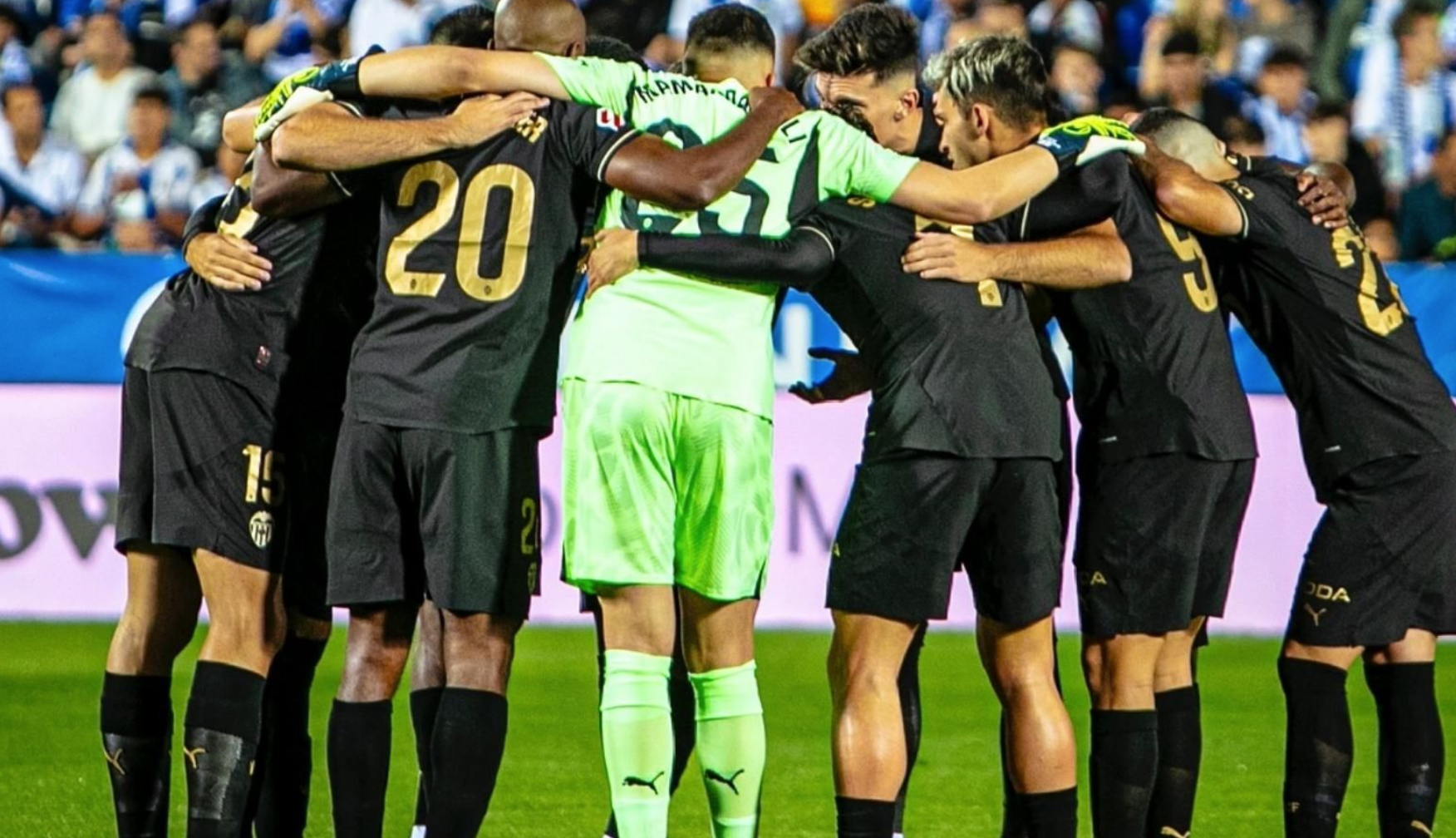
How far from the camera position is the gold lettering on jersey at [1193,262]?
5.77 m

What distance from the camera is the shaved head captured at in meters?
5.34

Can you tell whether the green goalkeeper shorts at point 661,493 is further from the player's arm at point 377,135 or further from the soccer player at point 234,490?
the soccer player at point 234,490

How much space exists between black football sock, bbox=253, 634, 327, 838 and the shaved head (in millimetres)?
1735

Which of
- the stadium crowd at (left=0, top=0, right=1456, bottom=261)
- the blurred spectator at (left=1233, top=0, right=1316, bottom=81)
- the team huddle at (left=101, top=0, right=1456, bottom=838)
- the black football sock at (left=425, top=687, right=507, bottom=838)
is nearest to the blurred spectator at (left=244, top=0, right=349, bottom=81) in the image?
the stadium crowd at (left=0, top=0, right=1456, bottom=261)

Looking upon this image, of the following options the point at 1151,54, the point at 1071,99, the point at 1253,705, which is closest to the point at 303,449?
the point at 1253,705

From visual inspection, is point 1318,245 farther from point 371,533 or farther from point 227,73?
point 227,73

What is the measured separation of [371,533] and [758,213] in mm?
1244

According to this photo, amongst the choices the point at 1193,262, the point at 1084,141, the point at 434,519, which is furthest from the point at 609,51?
the point at 1193,262

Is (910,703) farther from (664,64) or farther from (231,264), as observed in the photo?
(664,64)

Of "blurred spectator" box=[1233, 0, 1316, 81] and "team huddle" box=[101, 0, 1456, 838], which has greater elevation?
"blurred spectator" box=[1233, 0, 1316, 81]

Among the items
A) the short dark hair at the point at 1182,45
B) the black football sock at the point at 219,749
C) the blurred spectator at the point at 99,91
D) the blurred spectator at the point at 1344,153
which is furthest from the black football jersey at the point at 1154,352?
the blurred spectator at the point at 99,91

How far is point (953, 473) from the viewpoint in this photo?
525 cm

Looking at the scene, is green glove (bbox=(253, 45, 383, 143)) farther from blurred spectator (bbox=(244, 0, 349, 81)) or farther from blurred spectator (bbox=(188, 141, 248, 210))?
blurred spectator (bbox=(244, 0, 349, 81))

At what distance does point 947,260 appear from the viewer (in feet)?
17.4
